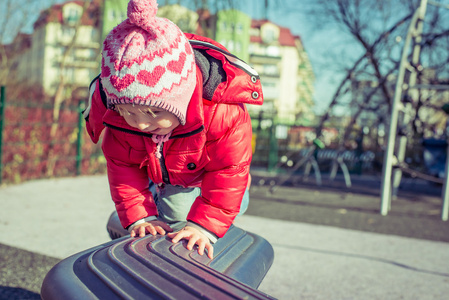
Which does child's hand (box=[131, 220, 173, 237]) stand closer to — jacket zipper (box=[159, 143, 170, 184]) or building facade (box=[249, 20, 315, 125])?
jacket zipper (box=[159, 143, 170, 184])

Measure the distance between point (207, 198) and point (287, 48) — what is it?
178 ft

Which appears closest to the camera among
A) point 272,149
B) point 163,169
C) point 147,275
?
point 147,275

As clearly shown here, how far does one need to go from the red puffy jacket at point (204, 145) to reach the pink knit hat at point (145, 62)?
0.48 ft

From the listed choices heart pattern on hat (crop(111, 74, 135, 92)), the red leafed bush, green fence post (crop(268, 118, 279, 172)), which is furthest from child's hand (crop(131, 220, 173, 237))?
green fence post (crop(268, 118, 279, 172))

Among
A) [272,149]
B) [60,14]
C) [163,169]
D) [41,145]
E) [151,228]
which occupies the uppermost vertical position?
[60,14]

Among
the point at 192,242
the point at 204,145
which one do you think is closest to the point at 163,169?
the point at 204,145

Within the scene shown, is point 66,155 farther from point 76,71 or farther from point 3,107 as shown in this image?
point 76,71

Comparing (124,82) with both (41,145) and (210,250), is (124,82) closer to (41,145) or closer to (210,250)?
(210,250)

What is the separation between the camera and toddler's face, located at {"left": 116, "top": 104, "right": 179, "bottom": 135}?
130 cm

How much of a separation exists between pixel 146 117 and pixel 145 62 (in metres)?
0.19

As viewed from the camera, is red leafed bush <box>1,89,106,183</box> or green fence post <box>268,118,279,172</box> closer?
red leafed bush <box>1,89,106,183</box>

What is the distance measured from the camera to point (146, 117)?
1.33 metres

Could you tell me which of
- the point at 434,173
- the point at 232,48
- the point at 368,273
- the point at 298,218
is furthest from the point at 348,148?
the point at 368,273

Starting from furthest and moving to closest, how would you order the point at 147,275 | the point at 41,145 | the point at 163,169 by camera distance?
the point at 41,145
the point at 163,169
the point at 147,275
